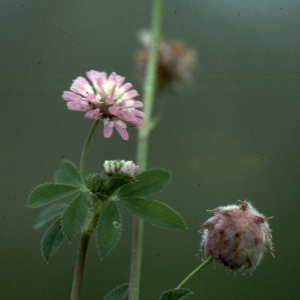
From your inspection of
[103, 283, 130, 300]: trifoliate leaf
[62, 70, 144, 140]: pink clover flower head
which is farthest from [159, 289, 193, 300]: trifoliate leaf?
[62, 70, 144, 140]: pink clover flower head

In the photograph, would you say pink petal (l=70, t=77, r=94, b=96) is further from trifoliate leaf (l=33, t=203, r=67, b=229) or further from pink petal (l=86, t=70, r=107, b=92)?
trifoliate leaf (l=33, t=203, r=67, b=229)

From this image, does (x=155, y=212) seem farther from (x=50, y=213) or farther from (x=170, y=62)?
(x=170, y=62)

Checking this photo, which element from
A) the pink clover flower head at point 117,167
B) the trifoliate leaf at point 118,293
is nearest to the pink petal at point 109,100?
the pink clover flower head at point 117,167

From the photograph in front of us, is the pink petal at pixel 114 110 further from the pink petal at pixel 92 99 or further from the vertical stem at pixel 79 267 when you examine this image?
the vertical stem at pixel 79 267

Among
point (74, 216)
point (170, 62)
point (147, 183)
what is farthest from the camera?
point (170, 62)

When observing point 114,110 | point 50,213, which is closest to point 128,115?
point 114,110

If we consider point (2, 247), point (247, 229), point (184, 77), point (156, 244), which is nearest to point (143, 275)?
point (156, 244)

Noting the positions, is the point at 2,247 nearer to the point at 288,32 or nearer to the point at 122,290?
the point at 122,290
